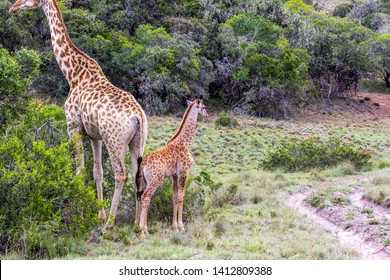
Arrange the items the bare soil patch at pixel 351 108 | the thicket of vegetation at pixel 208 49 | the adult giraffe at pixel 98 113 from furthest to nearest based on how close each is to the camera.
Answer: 1. the bare soil patch at pixel 351 108
2. the thicket of vegetation at pixel 208 49
3. the adult giraffe at pixel 98 113

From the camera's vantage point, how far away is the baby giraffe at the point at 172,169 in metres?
8.02

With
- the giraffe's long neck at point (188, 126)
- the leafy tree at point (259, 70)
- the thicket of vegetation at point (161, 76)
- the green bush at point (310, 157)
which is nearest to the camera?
the thicket of vegetation at point (161, 76)

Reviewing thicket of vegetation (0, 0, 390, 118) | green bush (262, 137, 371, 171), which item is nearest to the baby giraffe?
green bush (262, 137, 371, 171)

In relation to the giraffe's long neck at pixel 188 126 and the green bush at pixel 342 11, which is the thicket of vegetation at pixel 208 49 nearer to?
the green bush at pixel 342 11

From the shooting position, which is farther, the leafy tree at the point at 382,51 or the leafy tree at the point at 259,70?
the leafy tree at the point at 382,51

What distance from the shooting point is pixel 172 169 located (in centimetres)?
843

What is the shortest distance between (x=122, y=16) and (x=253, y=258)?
26.6 meters

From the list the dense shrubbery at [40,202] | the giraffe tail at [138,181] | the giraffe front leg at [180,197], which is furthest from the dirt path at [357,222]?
the dense shrubbery at [40,202]

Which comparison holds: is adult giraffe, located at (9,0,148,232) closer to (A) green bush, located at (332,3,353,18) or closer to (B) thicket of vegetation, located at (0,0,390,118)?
(B) thicket of vegetation, located at (0,0,390,118)

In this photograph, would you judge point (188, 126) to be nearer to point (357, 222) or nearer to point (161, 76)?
point (357, 222)

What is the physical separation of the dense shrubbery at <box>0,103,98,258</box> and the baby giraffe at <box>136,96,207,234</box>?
1.00 metres

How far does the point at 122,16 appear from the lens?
31.3 meters

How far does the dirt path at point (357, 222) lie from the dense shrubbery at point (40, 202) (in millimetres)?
4178

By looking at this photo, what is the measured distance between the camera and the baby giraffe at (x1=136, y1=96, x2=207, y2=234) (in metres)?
8.02
